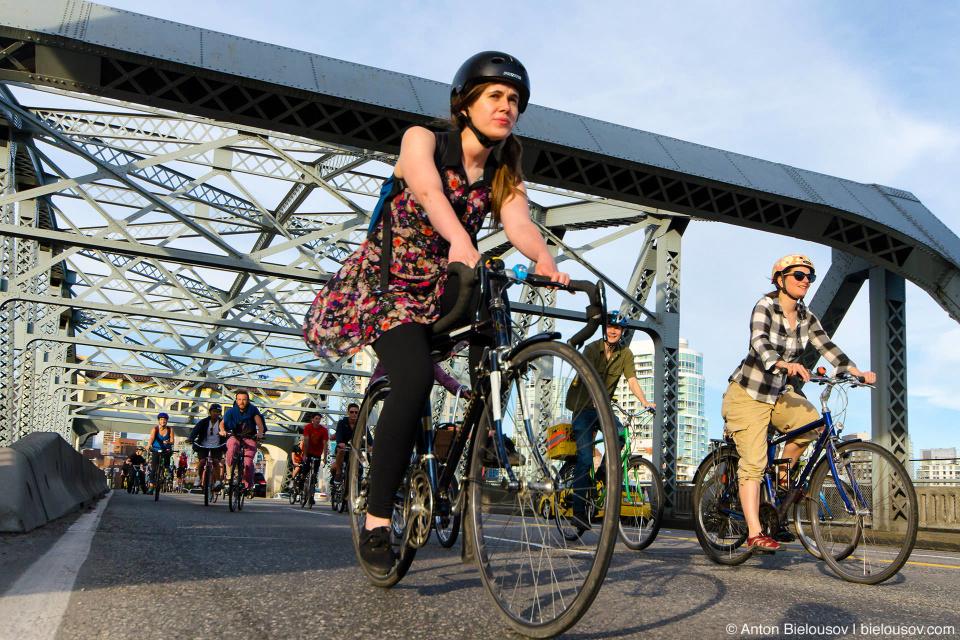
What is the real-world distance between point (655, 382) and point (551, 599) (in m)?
14.1

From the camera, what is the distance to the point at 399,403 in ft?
8.70

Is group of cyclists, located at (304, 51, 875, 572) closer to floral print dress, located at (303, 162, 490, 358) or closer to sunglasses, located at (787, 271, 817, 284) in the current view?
floral print dress, located at (303, 162, 490, 358)

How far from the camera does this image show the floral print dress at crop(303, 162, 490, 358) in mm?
2842

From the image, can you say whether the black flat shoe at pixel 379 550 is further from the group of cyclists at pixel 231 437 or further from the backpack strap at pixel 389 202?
the group of cyclists at pixel 231 437

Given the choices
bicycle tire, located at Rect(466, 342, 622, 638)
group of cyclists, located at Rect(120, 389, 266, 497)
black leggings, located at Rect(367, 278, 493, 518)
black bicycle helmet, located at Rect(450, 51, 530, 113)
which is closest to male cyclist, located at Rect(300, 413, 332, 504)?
group of cyclists, located at Rect(120, 389, 266, 497)

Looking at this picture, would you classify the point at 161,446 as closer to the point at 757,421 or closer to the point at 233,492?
the point at 233,492

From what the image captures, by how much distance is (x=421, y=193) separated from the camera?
8.61ft

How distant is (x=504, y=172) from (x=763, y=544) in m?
2.69

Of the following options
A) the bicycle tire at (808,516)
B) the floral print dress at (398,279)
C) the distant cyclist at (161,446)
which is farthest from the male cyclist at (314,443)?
the floral print dress at (398,279)

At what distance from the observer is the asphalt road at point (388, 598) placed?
7.02ft

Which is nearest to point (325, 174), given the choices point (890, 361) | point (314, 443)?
point (314, 443)

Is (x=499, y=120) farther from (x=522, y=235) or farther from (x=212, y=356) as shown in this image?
(x=212, y=356)

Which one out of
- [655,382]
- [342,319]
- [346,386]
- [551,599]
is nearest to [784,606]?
[551,599]

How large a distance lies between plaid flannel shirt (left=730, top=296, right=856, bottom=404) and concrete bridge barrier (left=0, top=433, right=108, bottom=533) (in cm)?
417
